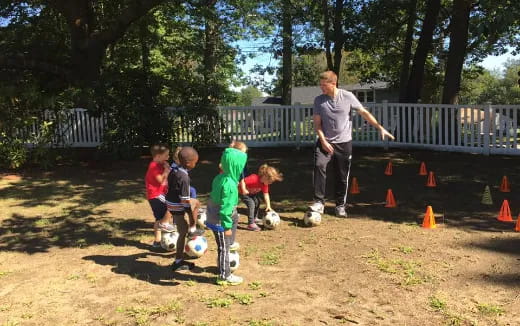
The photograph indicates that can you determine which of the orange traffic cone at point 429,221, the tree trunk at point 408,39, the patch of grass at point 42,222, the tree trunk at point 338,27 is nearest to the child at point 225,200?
the orange traffic cone at point 429,221

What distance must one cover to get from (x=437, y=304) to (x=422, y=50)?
15.0 metres

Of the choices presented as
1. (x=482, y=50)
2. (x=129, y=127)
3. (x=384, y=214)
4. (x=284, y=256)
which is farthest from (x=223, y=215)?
(x=482, y=50)

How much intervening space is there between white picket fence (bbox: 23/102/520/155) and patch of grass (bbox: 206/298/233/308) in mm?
9814

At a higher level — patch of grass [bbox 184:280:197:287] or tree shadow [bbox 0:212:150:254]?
tree shadow [bbox 0:212:150:254]

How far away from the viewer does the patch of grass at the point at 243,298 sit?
3988mm

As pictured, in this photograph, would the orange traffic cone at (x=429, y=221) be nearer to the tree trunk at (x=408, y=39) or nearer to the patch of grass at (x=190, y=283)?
the patch of grass at (x=190, y=283)

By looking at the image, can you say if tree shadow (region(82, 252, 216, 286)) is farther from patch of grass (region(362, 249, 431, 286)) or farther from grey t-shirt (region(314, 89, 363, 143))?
grey t-shirt (region(314, 89, 363, 143))

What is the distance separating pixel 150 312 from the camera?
152 inches

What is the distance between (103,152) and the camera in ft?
40.4

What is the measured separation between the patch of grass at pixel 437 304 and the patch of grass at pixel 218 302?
5.51 feet

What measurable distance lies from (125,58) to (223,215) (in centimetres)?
1722

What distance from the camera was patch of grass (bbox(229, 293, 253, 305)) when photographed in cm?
399

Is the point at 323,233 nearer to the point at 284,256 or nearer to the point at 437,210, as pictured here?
the point at 284,256

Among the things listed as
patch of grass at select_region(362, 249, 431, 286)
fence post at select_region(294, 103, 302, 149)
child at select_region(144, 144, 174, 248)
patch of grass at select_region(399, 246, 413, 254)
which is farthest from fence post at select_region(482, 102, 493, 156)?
child at select_region(144, 144, 174, 248)
